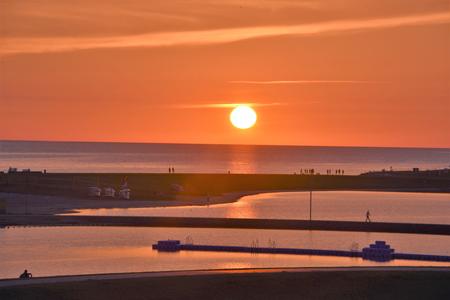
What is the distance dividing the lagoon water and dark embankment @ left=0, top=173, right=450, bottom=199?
61.8 ft

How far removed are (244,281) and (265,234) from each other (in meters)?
28.3

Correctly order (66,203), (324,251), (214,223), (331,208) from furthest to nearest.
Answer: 1. (331,208)
2. (66,203)
3. (214,223)
4. (324,251)

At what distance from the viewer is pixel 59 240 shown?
58.7 meters

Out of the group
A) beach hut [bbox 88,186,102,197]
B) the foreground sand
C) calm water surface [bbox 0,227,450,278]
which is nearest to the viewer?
calm water surface [bbox 0,227,450,278]

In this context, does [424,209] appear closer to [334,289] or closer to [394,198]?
[394,198]

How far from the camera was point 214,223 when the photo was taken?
7019 cm

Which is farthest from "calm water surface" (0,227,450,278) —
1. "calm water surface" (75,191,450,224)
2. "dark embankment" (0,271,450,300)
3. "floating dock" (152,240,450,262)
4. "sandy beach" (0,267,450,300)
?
"calm water surface" (75,191,450,224)

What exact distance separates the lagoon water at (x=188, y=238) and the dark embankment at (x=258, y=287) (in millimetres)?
9010

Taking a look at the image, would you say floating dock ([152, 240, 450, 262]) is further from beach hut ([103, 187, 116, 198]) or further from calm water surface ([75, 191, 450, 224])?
beach hut ([103, 187, 116, 198])

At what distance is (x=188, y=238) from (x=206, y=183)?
213 feet

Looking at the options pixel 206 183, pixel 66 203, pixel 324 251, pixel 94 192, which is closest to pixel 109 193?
pixel 94 192

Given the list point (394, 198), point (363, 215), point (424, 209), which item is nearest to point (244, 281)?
point (363, 215)

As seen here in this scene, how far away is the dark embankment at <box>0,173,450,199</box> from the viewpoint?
106m

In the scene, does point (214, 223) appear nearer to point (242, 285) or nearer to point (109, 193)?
point (109, 193)
